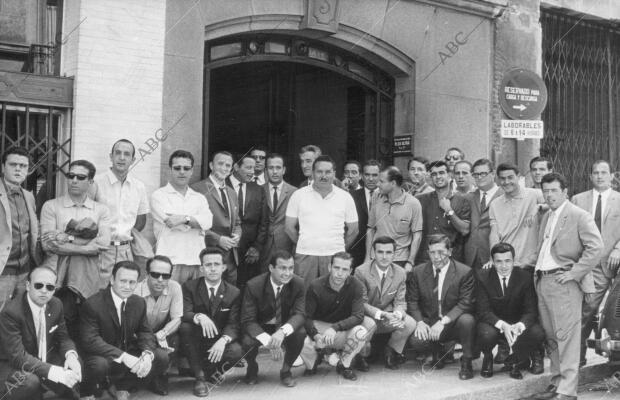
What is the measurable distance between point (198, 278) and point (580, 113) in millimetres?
7763

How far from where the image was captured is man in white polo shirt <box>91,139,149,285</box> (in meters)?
6.70

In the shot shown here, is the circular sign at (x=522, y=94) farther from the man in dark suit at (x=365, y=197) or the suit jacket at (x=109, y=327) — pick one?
the suit jacket at (x=109, y=327)

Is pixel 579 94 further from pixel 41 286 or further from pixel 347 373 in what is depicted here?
pixel 41 286

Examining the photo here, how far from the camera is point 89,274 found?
6.38m

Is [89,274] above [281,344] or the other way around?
above

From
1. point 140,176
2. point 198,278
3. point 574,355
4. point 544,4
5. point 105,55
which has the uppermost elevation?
point 544,4

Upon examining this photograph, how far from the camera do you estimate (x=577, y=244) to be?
22.1 ft

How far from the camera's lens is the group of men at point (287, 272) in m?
6.07

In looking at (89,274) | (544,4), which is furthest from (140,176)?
(544,4)

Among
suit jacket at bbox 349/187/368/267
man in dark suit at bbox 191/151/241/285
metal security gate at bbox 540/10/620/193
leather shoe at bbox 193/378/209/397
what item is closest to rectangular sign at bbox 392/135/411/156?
suit jacket at bbox 349/187/368/267

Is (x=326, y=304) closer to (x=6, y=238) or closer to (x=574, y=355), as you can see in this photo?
(x=574, y=355)

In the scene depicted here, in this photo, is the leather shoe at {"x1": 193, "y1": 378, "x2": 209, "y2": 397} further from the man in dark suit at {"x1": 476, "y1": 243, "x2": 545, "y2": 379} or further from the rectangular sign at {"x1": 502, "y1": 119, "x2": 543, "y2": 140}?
the rectangular sign at {"x1": 502, "y1": 119, "x2": 543, "y2": 140}

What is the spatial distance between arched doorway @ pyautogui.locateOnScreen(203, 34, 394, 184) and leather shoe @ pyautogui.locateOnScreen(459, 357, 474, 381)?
3953 millimetres

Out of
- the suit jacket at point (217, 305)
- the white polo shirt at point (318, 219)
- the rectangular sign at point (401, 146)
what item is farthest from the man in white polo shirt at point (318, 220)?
the rectangular sign at point (401, 146)
